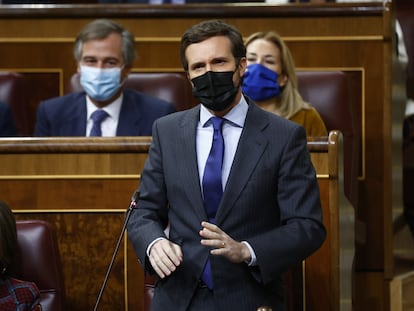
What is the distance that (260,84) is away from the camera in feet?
6.85

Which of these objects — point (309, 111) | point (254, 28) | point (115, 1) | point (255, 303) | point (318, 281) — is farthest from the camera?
point (115, 1)

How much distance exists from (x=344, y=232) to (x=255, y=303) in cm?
35

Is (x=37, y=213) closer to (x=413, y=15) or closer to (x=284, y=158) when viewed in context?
(x=284, y=158)

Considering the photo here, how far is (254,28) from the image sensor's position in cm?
244

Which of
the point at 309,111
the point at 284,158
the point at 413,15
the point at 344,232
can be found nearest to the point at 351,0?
the point at 413,15

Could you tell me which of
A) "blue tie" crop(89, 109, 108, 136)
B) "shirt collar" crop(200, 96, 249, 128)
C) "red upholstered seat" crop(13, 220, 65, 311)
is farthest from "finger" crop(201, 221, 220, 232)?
"blue tie" crop(89, 109, 108, 136)

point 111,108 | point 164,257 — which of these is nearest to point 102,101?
point 111,108

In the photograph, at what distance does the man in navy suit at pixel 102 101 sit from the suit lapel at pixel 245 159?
0.75 meters

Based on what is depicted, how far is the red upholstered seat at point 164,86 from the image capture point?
7.48 ft

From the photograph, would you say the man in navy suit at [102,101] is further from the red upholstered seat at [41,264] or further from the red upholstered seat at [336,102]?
the red upholstered seat at [41,264]

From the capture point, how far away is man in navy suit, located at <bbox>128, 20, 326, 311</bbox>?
53.3 inches

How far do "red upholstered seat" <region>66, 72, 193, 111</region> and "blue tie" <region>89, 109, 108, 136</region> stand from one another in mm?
141

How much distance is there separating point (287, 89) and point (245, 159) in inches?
29.2

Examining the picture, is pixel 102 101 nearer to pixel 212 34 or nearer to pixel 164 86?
pixel 164 86
